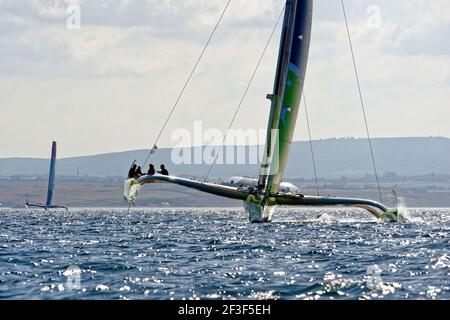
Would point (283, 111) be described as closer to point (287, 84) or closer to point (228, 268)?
point (287, 84)

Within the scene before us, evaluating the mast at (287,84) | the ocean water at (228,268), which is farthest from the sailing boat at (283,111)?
the ocean water at (228,268)

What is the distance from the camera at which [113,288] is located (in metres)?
26.1

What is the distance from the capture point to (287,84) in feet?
186

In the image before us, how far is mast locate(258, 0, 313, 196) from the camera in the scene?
55.9 metres

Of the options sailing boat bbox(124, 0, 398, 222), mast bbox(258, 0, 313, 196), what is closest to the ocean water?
sailing boat bbox(124, 0, 398, 222)

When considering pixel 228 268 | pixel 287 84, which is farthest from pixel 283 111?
pixel 228 268

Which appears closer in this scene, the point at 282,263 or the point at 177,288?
the point at 177,288

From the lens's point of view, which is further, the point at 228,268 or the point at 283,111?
the point at 283,111

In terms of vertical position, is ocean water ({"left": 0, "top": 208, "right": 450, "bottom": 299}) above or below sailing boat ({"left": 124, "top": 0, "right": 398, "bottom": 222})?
below

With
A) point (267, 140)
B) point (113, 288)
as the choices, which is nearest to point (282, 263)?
point (113, 288)

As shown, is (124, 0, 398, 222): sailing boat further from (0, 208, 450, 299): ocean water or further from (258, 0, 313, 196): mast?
(0, 208, 450, 299): ocean water
